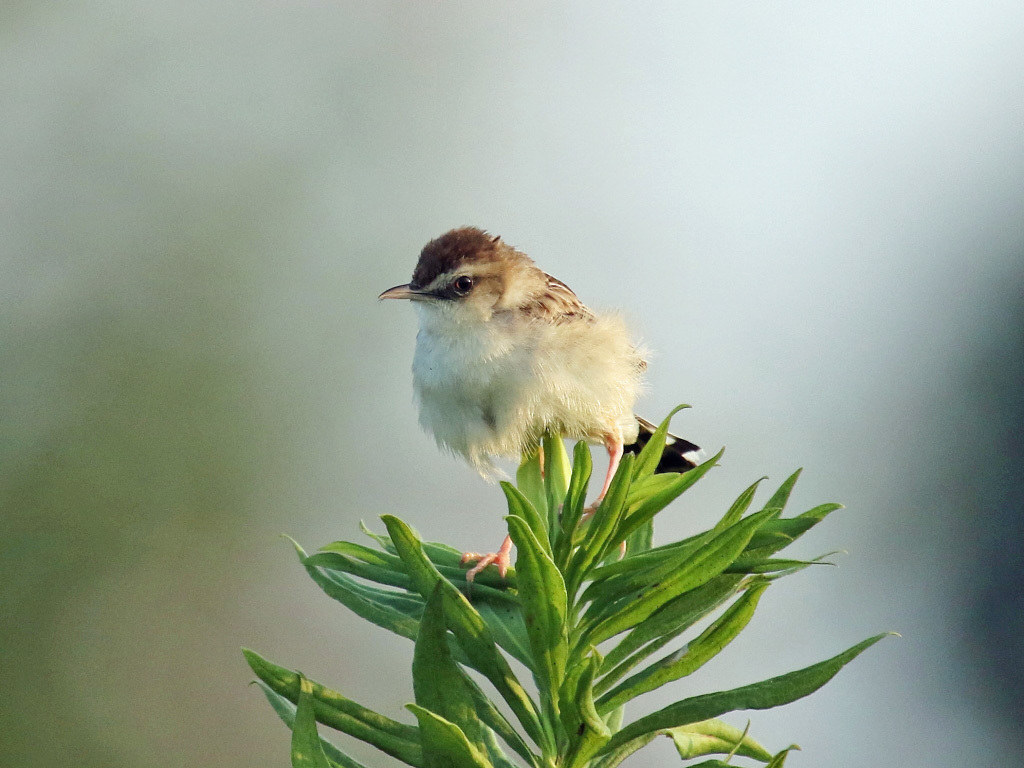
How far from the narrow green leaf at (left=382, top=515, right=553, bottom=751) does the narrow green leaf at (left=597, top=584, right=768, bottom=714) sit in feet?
0.35

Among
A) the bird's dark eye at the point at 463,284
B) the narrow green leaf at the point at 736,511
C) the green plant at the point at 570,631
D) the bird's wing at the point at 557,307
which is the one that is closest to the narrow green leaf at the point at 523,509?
the green plant at the point at 570,631

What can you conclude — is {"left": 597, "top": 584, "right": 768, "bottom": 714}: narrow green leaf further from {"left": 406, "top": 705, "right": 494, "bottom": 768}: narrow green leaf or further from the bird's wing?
the bird's wing

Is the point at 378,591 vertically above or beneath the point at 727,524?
beneath

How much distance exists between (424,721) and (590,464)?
674 mm

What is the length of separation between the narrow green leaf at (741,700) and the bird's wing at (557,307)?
2.12 meters

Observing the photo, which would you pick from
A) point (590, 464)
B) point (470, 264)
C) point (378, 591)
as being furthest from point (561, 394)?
point (378, 591)

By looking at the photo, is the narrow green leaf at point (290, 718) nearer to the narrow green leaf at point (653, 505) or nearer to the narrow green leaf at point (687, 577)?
the narrow green leaf at point (687, 577)

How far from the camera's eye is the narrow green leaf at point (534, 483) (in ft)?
5.57

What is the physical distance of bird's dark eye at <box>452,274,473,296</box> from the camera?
360 centimetres

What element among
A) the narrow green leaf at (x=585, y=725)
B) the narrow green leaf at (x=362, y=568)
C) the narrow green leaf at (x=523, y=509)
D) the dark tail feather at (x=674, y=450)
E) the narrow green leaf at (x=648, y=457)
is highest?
the dark tail feather at (x=674, y=450)

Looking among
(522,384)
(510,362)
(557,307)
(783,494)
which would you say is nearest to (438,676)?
(783,494)

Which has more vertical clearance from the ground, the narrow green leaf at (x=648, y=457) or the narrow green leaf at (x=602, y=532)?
the narrow green leaf at (x=648, y=457)

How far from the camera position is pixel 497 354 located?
Result: 3.20 m

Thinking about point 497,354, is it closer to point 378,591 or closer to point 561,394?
point 561,394
